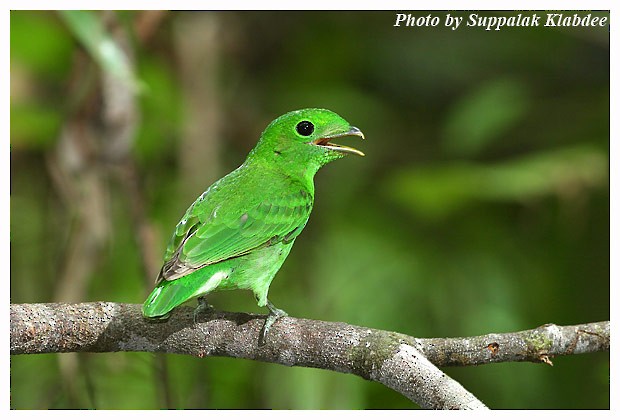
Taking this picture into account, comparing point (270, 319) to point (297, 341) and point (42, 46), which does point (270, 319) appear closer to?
point (297, 341)

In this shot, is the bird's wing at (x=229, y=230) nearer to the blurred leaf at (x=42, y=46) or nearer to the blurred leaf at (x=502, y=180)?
the blurred leaf at (x=502, y=180)

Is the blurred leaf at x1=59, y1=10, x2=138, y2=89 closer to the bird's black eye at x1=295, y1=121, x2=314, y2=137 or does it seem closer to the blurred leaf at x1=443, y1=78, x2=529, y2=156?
the bird's black eye at x1=295, y1=121, x2=314, y2=137

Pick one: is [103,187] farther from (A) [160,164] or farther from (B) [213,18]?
(B) [213,18]

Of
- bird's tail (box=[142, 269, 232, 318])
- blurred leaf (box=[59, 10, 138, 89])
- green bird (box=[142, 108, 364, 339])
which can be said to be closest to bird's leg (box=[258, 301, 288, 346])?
green bird (box=[142, 108, 364, 339])

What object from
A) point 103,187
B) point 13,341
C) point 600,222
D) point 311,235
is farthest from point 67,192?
point 600,222

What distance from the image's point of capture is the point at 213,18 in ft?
15.1

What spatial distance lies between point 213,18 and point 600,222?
237 centimetres

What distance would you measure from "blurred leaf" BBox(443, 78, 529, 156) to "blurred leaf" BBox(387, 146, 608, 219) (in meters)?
0.18

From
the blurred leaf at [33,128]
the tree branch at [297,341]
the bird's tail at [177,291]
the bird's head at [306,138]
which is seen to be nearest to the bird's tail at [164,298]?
the bird's tail at [177,291]

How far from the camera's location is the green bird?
89.7 inches

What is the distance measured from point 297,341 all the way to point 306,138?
2.20 feet

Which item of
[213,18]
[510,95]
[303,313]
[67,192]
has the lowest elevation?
[303,313]

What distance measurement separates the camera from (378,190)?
14.3 ft

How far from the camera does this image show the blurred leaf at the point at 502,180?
12.6 ft
